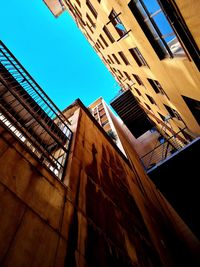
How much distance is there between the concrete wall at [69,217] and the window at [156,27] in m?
4.74

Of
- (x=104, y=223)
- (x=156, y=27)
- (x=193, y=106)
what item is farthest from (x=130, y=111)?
(x=104, y=223)

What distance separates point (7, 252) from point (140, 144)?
69.2 ft

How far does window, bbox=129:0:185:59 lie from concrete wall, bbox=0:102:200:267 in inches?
187

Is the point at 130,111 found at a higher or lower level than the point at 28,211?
lower

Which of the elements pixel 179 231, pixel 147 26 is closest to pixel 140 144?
pixel 179 231

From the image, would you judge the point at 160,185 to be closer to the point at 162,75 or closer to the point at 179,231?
the point at 179,231

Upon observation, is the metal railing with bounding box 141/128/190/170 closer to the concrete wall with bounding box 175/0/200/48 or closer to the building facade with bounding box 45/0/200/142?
the building facade with bounding box 45/0/200/142

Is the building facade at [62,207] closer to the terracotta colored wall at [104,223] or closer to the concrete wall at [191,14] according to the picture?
the terracotta colored wall at [104,223]

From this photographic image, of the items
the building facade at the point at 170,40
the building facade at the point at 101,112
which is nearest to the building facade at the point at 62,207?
the building facade at the point at 170,40

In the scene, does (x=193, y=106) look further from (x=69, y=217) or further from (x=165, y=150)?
(x=165, y=150)

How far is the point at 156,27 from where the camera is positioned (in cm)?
731

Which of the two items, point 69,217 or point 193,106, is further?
point 193,106

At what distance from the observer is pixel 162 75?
8.72 m

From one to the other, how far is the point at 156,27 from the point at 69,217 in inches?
276
